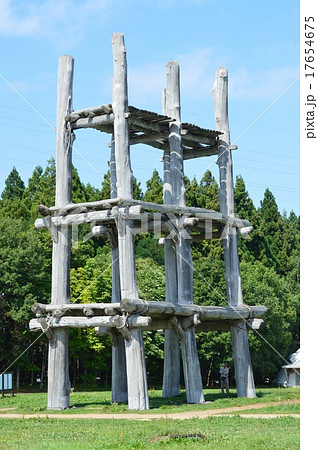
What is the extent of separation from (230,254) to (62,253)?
6986mm

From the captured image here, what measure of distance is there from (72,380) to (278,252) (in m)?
24.5

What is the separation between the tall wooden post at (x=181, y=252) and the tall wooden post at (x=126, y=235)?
297cm

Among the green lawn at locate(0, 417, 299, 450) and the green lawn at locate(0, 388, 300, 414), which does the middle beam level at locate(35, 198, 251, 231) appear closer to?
the green lawn at locate(0, 388, 300, 414)

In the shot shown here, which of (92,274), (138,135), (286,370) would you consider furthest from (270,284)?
(138,135)

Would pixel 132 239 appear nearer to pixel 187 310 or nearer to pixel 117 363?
pixel 187 310

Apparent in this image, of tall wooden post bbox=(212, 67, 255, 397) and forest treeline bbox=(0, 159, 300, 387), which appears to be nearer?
tall wooden post bbox=(212, 67, 255, 397)

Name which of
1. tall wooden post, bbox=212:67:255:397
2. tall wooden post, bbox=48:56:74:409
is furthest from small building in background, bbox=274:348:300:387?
tall wooden post, bbox=48:56:74:409

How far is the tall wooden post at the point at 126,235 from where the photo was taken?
2400 cm

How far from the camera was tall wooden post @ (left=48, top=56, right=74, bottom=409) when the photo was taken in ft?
83.9

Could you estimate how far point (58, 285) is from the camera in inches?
1022

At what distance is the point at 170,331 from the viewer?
3023 cm

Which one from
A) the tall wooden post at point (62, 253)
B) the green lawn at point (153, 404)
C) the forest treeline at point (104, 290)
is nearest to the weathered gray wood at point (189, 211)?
the tall wooden post at point (62, 253)

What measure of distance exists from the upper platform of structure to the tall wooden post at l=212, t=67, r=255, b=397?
72 centimetres

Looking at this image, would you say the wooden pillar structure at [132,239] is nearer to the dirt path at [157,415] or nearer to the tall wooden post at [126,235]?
the tall wooden post at [126,235]
